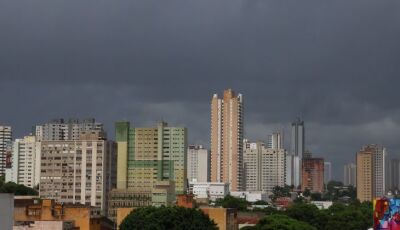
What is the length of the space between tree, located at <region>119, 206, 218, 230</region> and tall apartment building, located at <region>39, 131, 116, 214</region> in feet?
216

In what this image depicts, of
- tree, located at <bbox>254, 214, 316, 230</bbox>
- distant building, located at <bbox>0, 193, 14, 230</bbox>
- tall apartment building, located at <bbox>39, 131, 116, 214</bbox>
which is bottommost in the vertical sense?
tree, located at <bbox>254, 214, 316, 230</bbox>

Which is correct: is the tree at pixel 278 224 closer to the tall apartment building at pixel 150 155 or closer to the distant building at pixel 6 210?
the distant building at pixel 6 210

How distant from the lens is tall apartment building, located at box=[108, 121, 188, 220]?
153125 millimetres

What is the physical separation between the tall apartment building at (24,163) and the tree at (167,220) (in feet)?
372

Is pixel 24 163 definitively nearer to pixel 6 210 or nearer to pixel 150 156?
pixel 150 156

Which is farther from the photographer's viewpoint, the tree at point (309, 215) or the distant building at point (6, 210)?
the tree at point (309, 215)

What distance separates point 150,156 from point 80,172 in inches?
1043

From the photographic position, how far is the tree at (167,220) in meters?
62.6

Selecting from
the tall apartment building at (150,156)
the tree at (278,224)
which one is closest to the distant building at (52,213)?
the tree at (278,224)

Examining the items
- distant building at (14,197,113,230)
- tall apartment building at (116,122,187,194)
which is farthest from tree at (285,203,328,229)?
distant building at (14,197,113,230)

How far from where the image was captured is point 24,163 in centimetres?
18062

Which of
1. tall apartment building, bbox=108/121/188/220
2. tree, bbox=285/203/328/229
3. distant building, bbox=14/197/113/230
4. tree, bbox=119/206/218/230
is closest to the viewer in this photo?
distant building, bbox=14/197/113/230

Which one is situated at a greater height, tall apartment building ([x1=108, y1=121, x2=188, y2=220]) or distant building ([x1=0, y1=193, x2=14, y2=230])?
tall apartment building ([x1=108, y1=121, x2=188, y2=220])

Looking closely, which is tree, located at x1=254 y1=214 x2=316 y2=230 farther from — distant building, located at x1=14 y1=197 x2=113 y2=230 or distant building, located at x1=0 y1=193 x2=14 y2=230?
distant building, located at x1=0 y1=193 x2=14 y2=230
